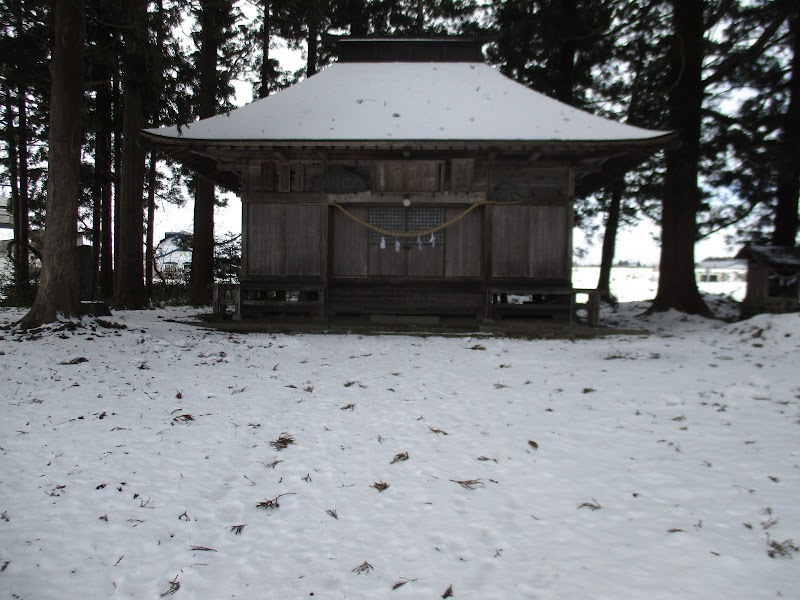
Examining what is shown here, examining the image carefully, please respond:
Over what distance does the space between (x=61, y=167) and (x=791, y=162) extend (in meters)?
15.7

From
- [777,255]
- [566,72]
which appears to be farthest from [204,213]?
[777,255]

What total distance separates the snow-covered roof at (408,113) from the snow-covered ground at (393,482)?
5.57 m

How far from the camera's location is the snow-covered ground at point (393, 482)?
2.25 metres

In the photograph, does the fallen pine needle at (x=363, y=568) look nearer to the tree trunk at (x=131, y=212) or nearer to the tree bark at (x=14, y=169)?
the tree trunk at (x=131, y=212)

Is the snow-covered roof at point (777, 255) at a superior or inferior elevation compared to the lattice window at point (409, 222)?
inferior

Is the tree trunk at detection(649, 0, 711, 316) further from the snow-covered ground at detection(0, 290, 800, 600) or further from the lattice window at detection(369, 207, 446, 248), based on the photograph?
the snow-covered ground at detection(0, 290, 800, 600)

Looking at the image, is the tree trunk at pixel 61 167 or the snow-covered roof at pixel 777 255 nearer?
the tree trunk at pixel 61 167

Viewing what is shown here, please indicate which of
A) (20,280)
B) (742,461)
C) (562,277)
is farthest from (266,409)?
(20,280)

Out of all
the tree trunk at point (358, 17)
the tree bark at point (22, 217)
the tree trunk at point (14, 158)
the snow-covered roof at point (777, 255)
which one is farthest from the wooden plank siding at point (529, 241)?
the tree trunk at point (14, 158)

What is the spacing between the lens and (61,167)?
26.6 feet

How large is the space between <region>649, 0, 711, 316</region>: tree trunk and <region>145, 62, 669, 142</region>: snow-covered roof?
297 centimetres

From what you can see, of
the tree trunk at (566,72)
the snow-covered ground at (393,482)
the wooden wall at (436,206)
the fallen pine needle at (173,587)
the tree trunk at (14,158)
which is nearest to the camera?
the fallen pine needle at (173,587)

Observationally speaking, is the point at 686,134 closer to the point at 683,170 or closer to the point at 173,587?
the point at 683,170

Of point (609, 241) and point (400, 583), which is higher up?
point (609, 241)
